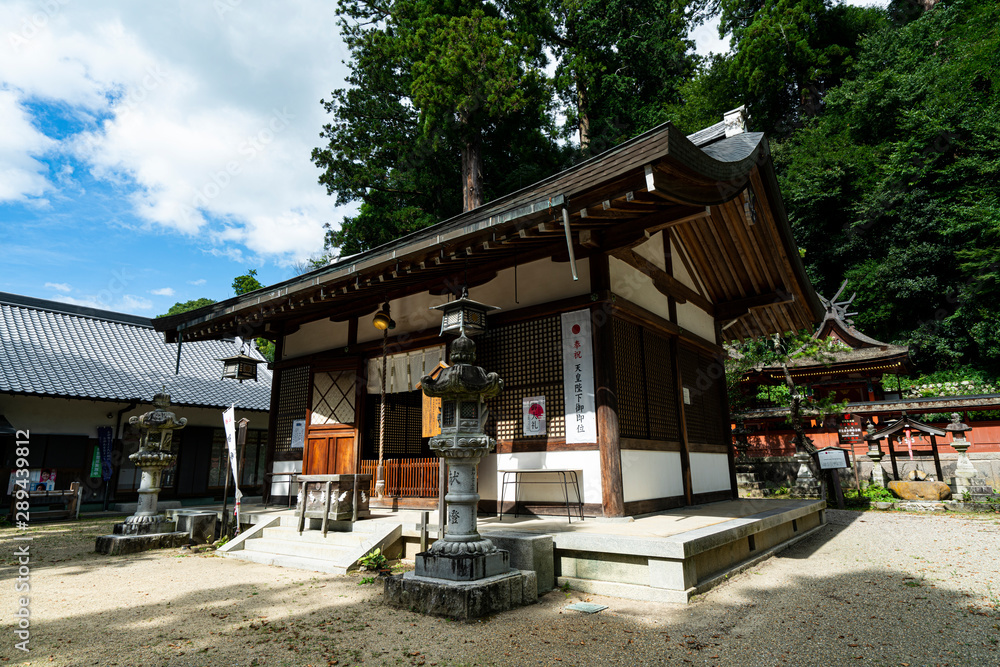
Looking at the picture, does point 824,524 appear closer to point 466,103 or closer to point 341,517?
point 341,517

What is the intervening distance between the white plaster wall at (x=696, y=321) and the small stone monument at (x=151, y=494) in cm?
771

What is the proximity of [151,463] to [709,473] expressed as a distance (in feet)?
28.2

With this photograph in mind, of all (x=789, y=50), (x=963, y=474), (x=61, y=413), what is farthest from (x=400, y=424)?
(x=789, y=50)

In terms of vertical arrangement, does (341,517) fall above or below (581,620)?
above

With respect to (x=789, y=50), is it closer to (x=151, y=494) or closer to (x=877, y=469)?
(x=877, y=469)

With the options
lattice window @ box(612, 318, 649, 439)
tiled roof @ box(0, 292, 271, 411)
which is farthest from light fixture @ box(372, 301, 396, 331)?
tiled roof @ box(0, 292, 271, 411)

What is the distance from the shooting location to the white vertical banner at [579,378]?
643cm

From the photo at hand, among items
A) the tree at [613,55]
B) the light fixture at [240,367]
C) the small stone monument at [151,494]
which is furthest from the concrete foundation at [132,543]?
the tree at [613,55]

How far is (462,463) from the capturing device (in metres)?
4.54

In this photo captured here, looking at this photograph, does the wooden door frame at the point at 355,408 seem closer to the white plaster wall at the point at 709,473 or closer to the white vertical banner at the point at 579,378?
the white vertical banner at the point at 579,378

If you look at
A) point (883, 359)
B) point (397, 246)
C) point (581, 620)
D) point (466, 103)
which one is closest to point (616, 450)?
point (581, 620)

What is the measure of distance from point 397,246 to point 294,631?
487 cm

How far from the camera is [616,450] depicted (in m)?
6.16

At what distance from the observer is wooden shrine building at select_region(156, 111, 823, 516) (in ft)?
19.0
